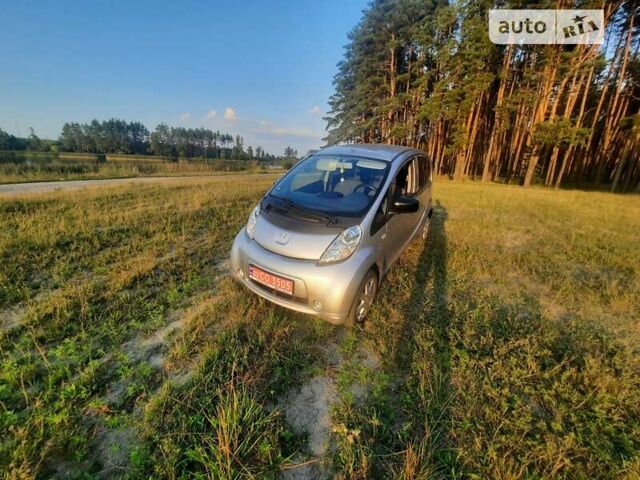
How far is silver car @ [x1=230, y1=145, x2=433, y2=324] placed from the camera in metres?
2.45

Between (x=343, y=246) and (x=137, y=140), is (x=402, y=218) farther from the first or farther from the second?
(x=137, y=140)

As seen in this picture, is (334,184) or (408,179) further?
(408,179)

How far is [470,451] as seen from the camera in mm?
1601

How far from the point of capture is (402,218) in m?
3.57

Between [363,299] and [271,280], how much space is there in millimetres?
985

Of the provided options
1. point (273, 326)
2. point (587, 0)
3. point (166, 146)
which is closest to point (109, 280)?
point (273, 326)

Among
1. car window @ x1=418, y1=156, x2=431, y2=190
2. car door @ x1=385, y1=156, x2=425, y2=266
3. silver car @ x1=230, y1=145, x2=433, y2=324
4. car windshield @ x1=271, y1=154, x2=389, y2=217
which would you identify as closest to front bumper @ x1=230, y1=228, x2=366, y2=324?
silver car @ x1=230, y1=145, x2=433, y2=324

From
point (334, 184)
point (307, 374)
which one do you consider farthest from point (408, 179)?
point (307, 374)

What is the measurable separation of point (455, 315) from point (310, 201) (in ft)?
7.08

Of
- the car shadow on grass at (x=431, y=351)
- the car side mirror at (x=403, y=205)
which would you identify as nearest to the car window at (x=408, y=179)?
the car side mirror at (x=403, y=205)

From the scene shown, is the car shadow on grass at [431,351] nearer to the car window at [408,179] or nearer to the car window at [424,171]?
the car window at [408,179]

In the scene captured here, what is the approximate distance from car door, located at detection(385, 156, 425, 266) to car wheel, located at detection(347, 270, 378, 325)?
452 mm

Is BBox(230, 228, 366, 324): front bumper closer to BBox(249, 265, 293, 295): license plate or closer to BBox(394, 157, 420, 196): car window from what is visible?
BBox(249, 265, 293, 295): license plate

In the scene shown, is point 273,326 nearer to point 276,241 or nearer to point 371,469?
point 276,241
